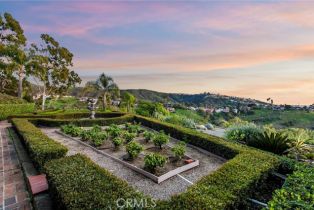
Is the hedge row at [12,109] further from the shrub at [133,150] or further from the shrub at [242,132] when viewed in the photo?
the shrub at [242,132]

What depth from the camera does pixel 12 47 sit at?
23.4 m

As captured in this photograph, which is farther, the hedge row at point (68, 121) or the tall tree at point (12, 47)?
the tall tree at point (12, 47)

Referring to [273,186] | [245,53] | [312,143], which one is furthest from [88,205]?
[245,53]

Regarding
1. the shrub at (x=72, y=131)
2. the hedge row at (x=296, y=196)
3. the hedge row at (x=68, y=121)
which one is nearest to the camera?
the hedge row at (x=296, y=196)

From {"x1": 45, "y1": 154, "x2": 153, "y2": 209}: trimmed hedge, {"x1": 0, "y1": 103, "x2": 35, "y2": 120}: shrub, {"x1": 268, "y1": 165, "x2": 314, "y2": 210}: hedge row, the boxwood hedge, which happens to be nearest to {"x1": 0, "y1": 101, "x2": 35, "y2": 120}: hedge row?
{"x1": 0, "y1": 103, "x2": 35, "y2": 120}: shrub

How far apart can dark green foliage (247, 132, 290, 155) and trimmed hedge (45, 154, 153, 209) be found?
6.39 m

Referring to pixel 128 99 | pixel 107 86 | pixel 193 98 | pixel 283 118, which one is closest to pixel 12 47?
pixel 107 86

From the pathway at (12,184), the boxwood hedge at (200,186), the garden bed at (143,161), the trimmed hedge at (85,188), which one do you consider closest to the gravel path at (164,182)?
the garden bed at (143,161)

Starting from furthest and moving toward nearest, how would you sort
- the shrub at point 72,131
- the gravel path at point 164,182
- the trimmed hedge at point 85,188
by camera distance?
the shrub at point 72,131 → the gravel path at point 164,182 → the trimmed hedge at point 85,188

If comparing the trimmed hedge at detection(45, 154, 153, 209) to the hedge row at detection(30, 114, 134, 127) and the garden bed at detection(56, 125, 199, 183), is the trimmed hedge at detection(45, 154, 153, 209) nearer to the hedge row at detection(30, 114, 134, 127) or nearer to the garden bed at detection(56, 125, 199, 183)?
the garden bed at detection(56, 125, 199, 183)

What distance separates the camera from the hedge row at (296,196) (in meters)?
2.71

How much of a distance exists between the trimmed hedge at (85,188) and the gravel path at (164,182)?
57.6 inches

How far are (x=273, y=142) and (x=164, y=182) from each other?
15.9ft

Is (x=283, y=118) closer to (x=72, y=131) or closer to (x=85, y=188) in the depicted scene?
(x=72, y=131)
